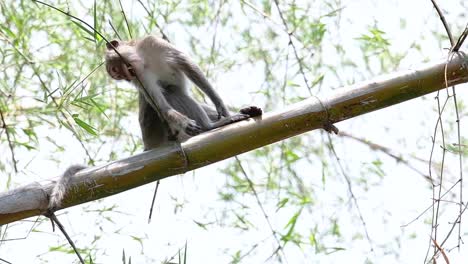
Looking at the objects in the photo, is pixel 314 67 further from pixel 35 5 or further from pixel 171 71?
pixel 35 5

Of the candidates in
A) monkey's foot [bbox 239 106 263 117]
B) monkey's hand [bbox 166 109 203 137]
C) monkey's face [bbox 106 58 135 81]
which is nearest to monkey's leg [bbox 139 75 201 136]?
monkey's hand [bbox 166 109 203 137]

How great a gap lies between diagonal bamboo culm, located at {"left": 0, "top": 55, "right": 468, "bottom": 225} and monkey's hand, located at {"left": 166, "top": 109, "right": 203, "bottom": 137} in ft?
2.89

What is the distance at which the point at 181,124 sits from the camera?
14.4 ft

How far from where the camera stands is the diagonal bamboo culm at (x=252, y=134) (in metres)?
3.35

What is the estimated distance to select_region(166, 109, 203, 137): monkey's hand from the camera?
4.33m

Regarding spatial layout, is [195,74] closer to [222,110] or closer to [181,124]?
[222,110]

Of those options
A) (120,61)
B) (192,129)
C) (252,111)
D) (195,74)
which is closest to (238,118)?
(252,111)

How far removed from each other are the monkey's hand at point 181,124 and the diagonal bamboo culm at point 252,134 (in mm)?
880

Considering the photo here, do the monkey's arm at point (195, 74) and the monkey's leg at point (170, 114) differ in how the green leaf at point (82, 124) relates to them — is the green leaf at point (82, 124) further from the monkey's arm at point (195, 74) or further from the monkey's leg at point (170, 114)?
the monkey's arm at point (195, 74)

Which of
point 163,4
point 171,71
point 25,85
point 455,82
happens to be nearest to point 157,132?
point 171,71

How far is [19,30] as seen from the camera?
5.05m

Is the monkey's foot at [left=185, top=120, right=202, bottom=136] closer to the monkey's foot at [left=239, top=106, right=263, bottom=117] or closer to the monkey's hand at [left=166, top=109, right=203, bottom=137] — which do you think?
the monkey's hand at [left=166, top=109, right=203, bottom=137]

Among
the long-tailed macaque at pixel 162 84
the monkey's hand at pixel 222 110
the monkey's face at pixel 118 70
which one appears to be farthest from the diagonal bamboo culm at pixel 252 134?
the monkey's face at pixel 118 70

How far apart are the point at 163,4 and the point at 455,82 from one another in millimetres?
2639
